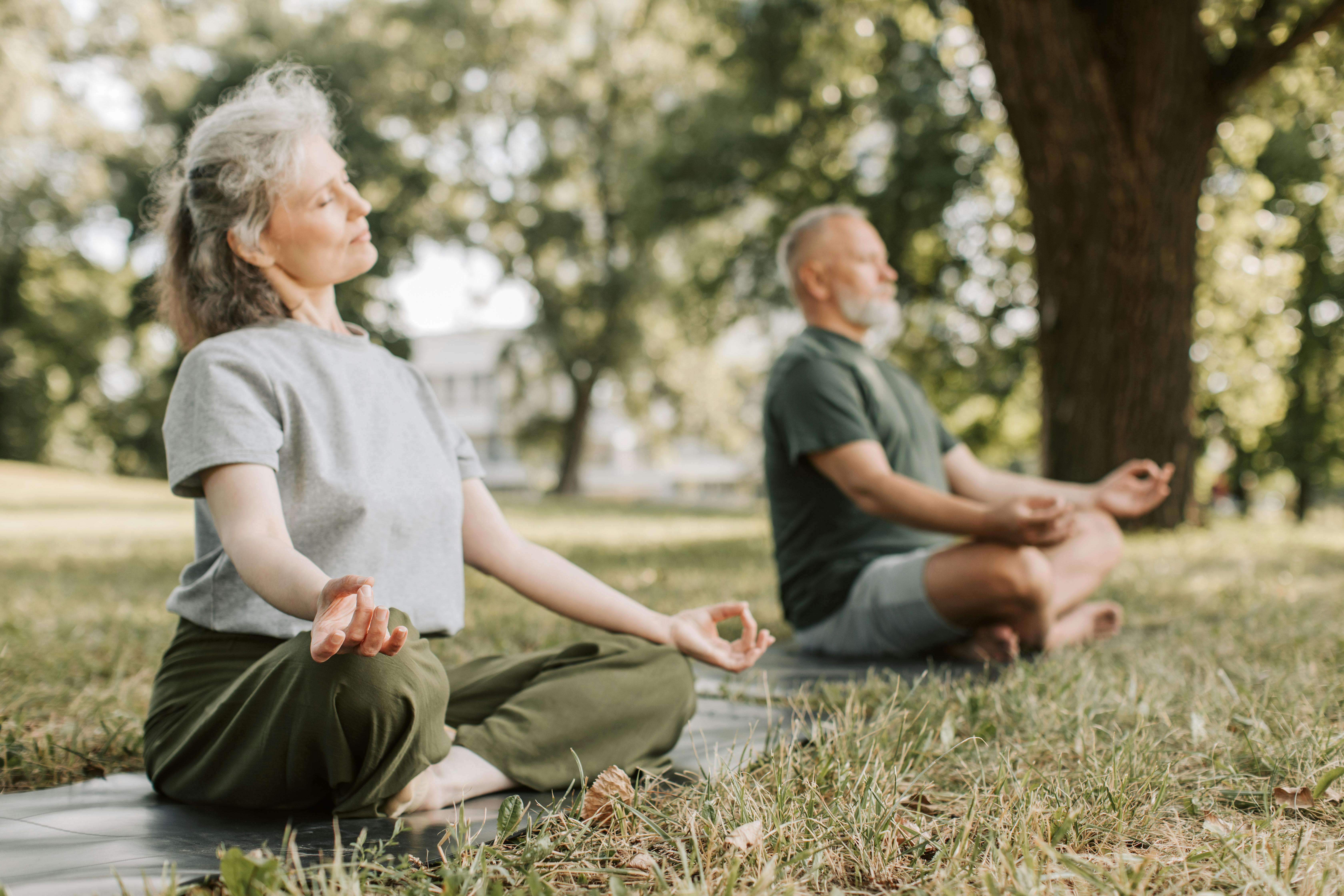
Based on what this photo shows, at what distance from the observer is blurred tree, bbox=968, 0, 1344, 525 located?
277 inches

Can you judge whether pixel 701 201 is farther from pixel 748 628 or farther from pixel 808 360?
pixel 748 628

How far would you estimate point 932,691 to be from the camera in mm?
2414

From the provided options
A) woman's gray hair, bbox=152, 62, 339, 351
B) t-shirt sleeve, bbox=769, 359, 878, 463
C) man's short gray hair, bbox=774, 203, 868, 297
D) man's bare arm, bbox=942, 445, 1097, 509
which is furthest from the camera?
man's short gray hair, bbox=774, 203, 868, 297

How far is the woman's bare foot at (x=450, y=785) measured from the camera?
5.58 ft

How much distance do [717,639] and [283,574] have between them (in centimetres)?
95

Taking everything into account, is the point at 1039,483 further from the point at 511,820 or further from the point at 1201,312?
the point at 1201,312

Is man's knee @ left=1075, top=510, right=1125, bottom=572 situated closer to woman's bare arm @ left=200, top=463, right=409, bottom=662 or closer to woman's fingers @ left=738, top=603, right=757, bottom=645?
woman's fingers @ left=738, top=603, right=757, bottom=645

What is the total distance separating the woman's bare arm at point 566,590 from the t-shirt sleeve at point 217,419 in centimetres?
53

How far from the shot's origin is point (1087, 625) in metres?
3.53

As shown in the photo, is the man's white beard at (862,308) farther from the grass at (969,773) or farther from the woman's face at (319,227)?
the woman's face at (319,227)

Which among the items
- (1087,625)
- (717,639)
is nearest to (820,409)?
(1087,625)

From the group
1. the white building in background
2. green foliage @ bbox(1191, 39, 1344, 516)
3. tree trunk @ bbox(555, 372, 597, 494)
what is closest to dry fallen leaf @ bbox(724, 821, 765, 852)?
green foliage @ bbox(1191, 39, 1344, 516)

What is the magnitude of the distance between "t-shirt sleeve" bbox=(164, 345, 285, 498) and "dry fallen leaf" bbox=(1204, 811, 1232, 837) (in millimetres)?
1602

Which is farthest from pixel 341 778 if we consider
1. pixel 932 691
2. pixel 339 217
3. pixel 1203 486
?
pixel 1203 486
